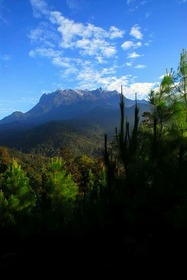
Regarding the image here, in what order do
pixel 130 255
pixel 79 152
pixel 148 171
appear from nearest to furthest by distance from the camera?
pixel 130 255 → pixel 148 171 → pixel 79 152

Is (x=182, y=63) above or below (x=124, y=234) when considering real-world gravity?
above

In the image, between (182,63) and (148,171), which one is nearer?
(148,171)

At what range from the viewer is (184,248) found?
3951mm

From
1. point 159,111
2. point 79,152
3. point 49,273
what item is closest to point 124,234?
point 49,273

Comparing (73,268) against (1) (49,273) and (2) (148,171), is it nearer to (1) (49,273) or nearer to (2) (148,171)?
(1) (49,273)

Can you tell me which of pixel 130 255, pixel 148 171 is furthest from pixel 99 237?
pixel 148 171

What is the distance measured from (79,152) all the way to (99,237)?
169m

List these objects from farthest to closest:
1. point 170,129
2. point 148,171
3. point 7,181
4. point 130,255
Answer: point 7,181 → point 170,129 → point 148,171 → point 130,255

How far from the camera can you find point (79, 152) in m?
174

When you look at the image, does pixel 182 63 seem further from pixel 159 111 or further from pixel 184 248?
pixel 184 248

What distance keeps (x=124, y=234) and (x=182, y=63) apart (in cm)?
986

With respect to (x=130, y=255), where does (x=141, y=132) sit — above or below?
above

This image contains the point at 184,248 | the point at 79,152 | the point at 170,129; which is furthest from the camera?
the point at 79,152

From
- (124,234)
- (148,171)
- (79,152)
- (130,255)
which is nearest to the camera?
(130,255)
